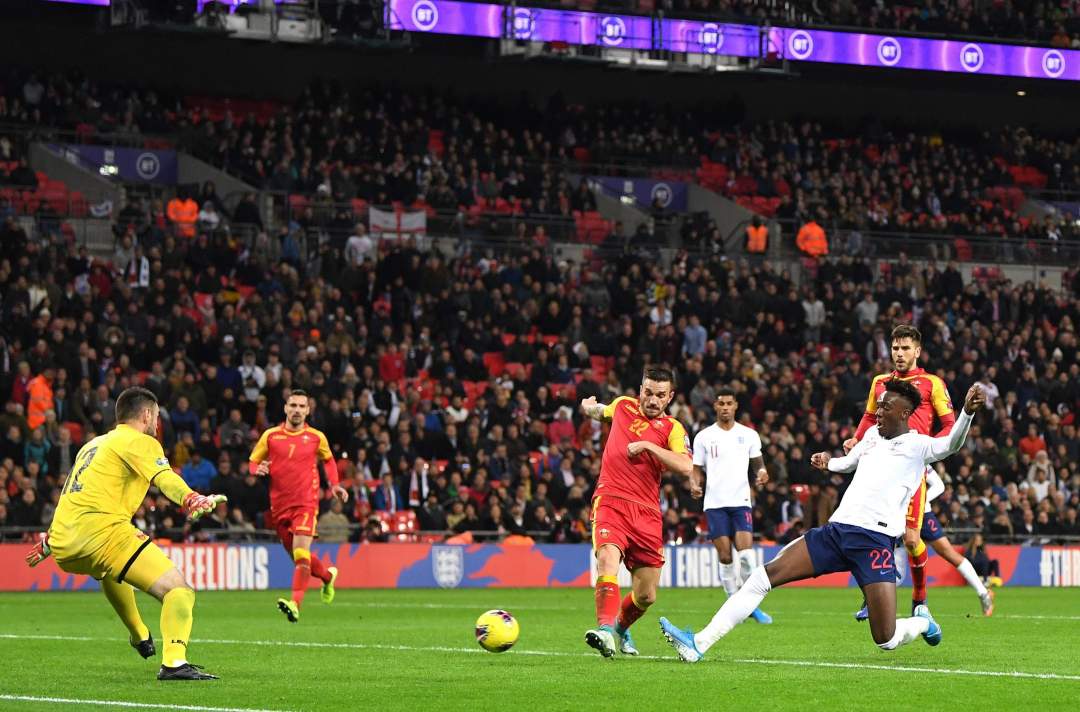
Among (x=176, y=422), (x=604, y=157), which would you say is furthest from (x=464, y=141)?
(x=176, y=422)

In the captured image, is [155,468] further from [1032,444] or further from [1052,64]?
[1052,64]

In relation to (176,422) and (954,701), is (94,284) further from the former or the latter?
(954,701)

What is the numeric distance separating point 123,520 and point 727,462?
30.7ft

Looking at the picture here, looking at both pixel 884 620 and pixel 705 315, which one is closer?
pixel 884 620

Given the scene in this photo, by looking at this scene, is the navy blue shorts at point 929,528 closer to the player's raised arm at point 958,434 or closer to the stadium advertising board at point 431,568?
the player's raised arm at point 958,434

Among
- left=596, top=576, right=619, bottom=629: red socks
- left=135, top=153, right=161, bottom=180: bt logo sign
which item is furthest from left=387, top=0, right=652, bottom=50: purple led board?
left=596, top=576, right=619, bottom=629: red socks

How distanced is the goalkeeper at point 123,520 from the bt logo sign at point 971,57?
1560 inches

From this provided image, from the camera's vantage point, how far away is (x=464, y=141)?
146 feet

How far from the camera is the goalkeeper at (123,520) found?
11.3 m

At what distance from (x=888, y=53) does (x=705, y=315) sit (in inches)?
531

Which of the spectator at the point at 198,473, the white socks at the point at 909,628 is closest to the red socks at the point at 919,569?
the white socks at the point at 909,628

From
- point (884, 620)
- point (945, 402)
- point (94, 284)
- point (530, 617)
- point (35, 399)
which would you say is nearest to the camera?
point (884, 620)

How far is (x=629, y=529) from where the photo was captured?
13.1 meters

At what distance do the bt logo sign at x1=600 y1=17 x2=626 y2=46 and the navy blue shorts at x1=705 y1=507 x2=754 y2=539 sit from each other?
2110cm
